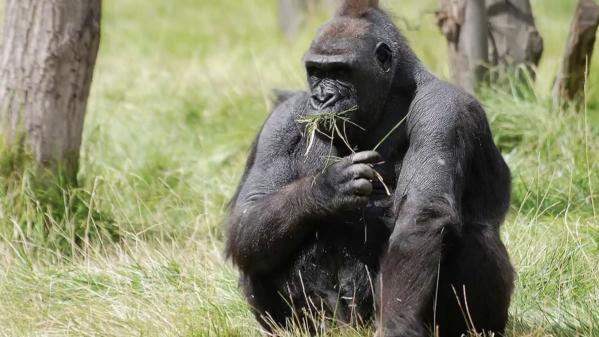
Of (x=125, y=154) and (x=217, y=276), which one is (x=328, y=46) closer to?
(x=217, y=276)

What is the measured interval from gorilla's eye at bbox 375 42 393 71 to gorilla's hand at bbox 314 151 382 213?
23.2 inches

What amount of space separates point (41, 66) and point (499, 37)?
3326mm

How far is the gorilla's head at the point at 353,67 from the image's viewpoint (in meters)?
5.01

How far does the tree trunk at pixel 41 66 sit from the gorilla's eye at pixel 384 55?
2172mm

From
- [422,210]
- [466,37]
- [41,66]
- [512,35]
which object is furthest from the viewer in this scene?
[512,35]

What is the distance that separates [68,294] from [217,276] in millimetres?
812

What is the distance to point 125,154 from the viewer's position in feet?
27.1

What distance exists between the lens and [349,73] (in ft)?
16.6

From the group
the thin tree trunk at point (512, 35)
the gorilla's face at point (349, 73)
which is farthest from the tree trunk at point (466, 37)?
the gorilla's face at point (349, 73)

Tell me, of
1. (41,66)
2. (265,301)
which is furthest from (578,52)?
(41,66)

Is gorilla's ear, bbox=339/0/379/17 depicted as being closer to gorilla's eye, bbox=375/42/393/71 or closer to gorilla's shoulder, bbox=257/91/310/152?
gorilla's eye, bbox=375/42/393/71

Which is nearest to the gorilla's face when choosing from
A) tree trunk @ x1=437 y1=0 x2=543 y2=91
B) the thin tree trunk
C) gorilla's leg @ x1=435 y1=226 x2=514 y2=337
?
gorilla's leg @ x1=435 y1=226 x2=514 y2=337

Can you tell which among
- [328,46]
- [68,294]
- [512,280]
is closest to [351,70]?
[328,46]

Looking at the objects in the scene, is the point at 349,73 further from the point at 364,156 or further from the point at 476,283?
the point at 476,283
